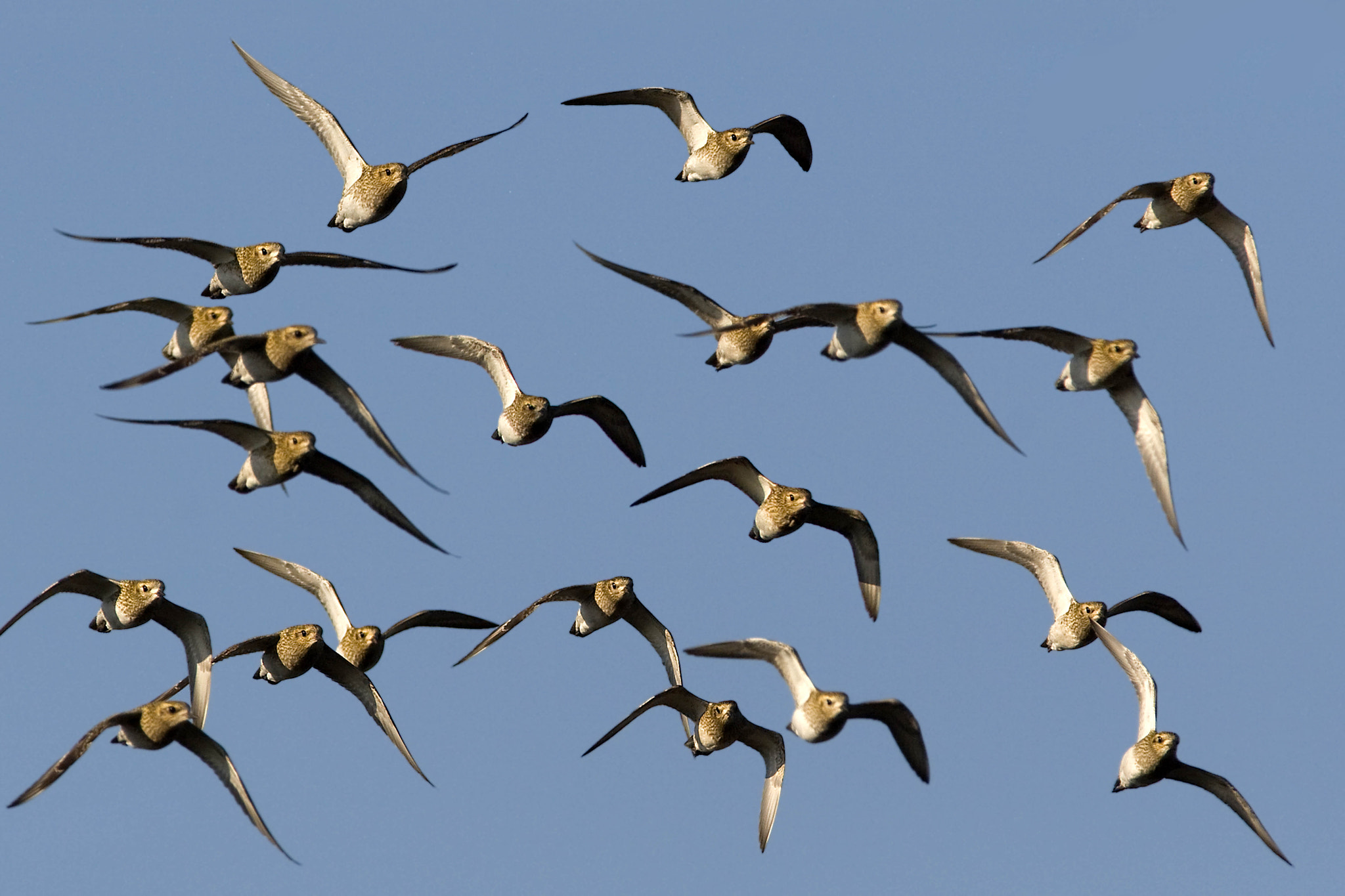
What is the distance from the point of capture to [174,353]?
85.9 feet

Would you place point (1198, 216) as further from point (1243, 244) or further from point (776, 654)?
point (776, 654)

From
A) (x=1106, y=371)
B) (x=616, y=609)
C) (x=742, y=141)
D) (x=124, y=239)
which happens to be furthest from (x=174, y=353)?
(x=1106, y=371)

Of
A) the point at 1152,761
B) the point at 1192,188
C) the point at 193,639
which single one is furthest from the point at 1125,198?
the point at 193,639

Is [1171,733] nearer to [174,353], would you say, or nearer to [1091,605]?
[1091,605]

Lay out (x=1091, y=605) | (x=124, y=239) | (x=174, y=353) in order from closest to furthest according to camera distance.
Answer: (x=124, y=239) < (x=174, y=353) < (x=1091, y=605)

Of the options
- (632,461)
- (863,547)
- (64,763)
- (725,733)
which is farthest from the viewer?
(632,461)

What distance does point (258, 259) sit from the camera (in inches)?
1040

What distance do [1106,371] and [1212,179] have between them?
13.9ft

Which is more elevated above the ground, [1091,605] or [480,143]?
[480,143]

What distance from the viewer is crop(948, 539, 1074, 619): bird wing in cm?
2844

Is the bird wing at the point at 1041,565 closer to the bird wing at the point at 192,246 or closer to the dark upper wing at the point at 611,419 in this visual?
the dark upper wing at the point at 611,419

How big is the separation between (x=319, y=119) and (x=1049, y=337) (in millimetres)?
11424

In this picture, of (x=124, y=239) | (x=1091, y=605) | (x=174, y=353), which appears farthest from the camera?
(x=1091, y=605)

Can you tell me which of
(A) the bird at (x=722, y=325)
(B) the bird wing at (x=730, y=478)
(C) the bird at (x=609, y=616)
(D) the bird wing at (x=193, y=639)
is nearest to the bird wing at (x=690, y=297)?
(A) the bird at (x=722, y=325)
